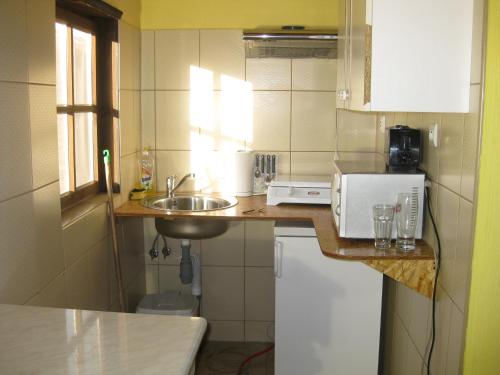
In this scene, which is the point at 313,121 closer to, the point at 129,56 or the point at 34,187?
the point at 129,56

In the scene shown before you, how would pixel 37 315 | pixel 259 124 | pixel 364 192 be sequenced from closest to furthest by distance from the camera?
pixel 37 315, pixel 364 192, pixel 259 124

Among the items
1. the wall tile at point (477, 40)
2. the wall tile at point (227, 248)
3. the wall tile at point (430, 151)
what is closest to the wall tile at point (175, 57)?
the wall tile at point (227, 248)

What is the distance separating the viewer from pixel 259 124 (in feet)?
10.7

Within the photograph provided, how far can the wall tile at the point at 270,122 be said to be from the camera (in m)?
3.24

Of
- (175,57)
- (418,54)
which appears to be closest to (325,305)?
(418,54)

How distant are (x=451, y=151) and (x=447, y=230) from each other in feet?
0.84

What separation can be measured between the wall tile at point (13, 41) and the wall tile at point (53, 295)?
0.73 meters

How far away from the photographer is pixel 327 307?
2594 mm

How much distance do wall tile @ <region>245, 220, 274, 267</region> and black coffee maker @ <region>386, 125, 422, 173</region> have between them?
121 centimetres

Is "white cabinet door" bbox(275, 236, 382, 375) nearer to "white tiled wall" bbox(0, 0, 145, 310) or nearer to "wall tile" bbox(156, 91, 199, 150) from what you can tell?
"white tiled wall" bbox(0, 0, 145, 310)

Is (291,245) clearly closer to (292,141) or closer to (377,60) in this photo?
(292,141)

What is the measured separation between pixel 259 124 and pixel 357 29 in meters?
1.30

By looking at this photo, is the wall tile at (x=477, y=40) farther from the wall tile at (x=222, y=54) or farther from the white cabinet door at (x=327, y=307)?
the wall tile at (x=222, y=54)

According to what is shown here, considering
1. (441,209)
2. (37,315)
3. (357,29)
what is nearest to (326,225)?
(441,209)
